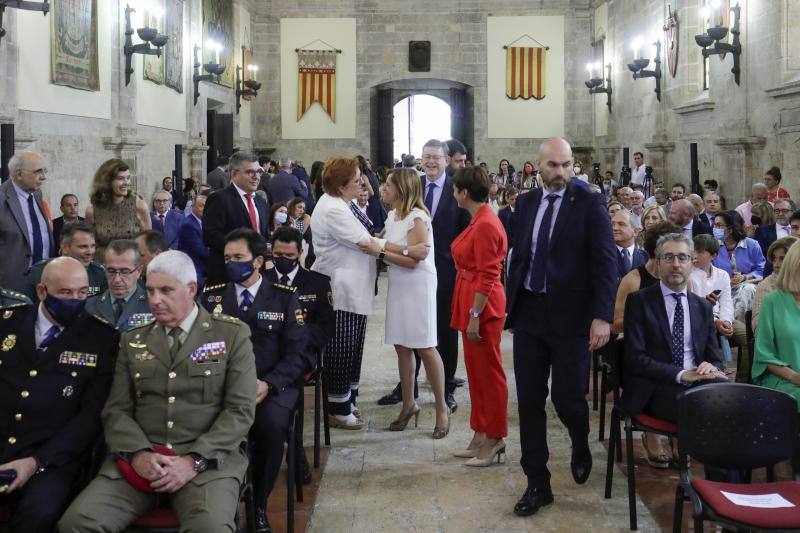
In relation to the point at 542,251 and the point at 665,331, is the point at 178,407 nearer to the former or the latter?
the point at 542,251

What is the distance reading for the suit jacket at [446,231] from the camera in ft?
19.9

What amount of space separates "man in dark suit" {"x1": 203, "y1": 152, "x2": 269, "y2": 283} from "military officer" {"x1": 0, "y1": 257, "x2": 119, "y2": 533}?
2.19 meters

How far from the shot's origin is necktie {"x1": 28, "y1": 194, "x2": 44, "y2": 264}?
19.7ft

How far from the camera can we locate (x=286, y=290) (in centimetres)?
438

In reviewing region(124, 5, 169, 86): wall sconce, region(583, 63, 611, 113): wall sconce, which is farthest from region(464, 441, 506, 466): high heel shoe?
region(583, 63, 611, 113): wall sconce

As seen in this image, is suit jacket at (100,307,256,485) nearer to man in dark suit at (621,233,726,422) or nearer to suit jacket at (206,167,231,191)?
man in dark suit at (621,233,726,422)

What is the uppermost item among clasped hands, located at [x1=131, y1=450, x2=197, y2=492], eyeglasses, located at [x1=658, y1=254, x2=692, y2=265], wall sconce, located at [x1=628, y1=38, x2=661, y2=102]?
wall sconce, located at [x1=628, y1=38, x2=661, y2=102]

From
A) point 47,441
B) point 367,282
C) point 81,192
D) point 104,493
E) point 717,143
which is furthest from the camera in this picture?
point 717,143

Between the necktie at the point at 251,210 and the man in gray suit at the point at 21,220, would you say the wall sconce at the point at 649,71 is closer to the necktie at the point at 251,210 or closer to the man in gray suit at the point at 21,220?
the necktie at the point at 251,210

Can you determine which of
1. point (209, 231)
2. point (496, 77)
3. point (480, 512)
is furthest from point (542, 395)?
point (496, 77)

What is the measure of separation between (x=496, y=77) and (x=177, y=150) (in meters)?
10.4

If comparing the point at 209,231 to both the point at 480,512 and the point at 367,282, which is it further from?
the point at 480,512

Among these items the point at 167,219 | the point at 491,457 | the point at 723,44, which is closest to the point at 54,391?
the point at 491,457

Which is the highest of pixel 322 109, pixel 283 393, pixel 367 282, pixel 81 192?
pixel 322 109
